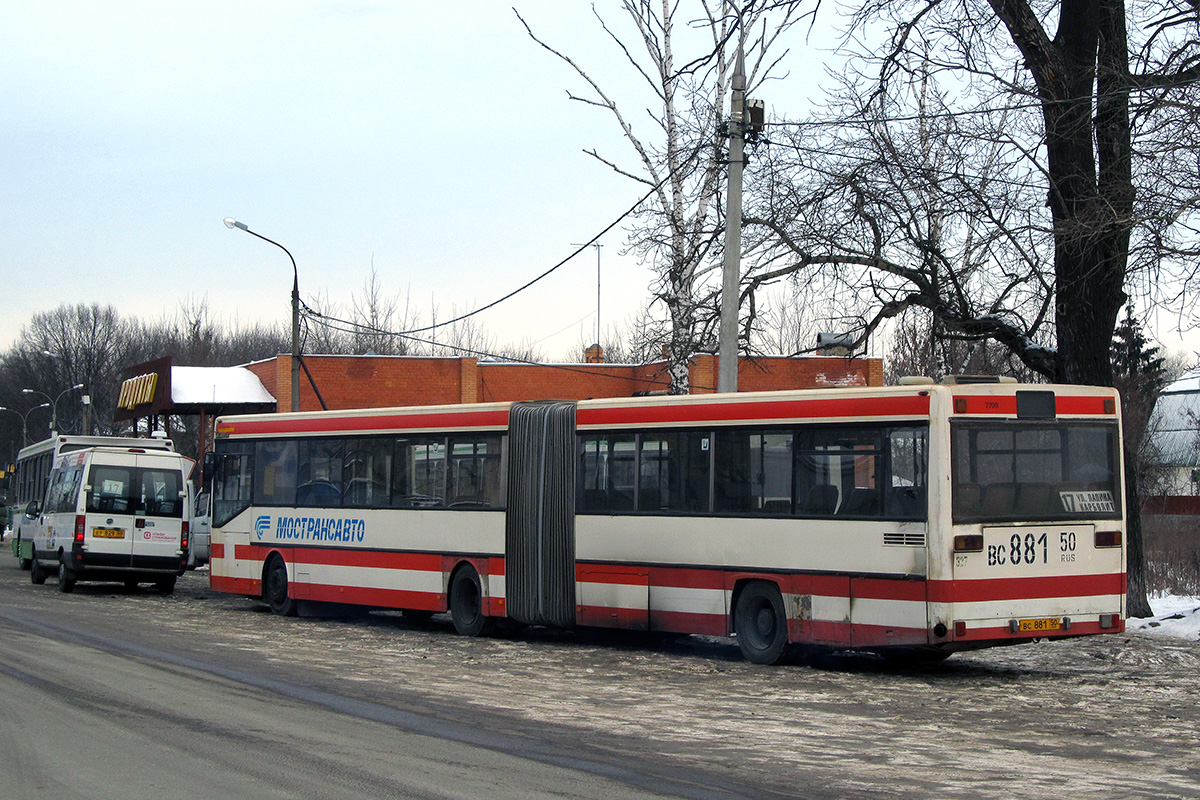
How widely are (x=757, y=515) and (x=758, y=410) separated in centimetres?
112

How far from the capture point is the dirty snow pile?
51.0 feet

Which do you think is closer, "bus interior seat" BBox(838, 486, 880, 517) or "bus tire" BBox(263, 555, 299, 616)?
"bus interior seat" BBox(838, 486, 880, 517)

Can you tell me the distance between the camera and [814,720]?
9.86 metres

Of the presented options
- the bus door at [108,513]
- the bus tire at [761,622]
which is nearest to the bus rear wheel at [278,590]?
the bus door at [108,513]

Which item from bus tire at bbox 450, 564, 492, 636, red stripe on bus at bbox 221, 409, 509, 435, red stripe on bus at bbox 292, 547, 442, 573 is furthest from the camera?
red stripe on bus at bbox 292, 547, 442, 573

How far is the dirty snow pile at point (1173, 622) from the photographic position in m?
15.6

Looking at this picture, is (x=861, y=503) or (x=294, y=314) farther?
(x=294, y=314)

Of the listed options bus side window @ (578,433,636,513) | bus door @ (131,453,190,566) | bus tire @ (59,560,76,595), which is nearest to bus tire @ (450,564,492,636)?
bus side window @ (578,433,636,513)

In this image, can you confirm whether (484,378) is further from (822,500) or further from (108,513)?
(822,500)

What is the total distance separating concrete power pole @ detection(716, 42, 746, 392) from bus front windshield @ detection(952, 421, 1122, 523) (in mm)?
5232

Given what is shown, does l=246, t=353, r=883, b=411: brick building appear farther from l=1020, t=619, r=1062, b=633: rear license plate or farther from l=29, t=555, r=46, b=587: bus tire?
l=1020, t=619, r=1062, b=633: rear license plate

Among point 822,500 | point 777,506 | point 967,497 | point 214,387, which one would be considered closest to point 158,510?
point 777,506

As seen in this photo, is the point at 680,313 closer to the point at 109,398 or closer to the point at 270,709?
the point at 270,709

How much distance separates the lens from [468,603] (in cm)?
1667
